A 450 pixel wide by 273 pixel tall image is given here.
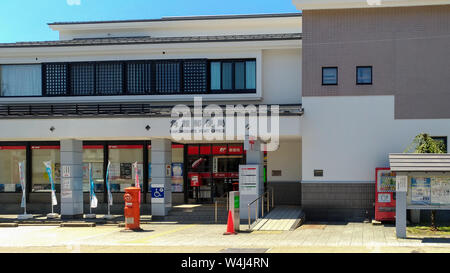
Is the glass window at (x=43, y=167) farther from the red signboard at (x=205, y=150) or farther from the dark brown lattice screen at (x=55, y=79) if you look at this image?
the red signboard at (x=205, y=150)

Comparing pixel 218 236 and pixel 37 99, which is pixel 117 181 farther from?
pixel 218 236

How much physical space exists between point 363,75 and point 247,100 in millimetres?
5497

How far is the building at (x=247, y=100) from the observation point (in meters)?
23.2

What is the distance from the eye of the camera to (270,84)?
26.2m

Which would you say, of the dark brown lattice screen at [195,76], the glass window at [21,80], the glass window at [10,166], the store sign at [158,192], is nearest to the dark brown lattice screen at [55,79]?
the glass window at [21,80]

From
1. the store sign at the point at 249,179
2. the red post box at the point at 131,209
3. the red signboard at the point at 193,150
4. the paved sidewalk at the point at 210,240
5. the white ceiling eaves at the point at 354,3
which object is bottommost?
the paved sidewalk at the point at 210,240

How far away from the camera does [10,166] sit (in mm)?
28938

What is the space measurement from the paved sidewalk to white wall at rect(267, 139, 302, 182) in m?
4.59

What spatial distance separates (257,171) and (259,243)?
6.02m

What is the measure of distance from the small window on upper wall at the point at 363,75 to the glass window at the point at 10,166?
17.1m

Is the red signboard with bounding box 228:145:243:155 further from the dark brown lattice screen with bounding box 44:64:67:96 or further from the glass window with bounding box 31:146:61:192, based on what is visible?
the glass window with bounding box 31:146:61:192

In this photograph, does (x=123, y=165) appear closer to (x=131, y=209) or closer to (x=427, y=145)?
(x=131, y=209)
